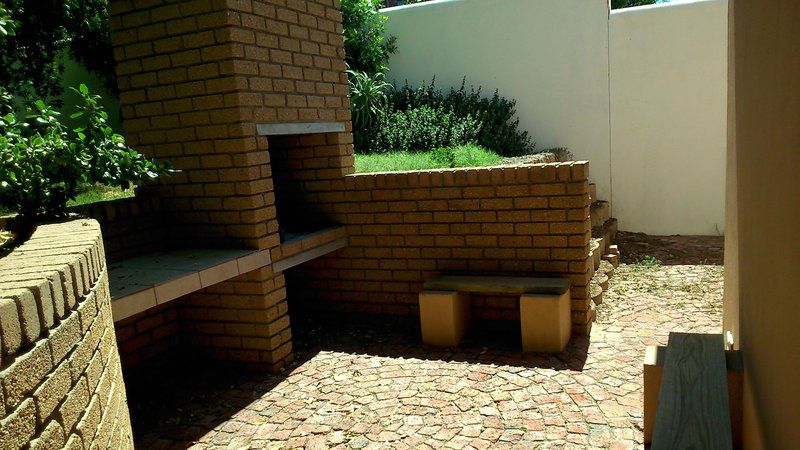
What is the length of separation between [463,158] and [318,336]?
3.33 m

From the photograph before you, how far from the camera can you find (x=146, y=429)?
423 cm

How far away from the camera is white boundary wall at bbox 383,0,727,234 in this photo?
8891 mm

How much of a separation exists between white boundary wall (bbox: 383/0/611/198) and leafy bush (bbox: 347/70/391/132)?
47.9 inches

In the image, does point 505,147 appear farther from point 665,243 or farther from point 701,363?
point 701,363

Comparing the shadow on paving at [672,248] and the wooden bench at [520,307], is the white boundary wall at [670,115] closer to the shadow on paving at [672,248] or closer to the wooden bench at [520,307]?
the shadow on paving at [672,248]

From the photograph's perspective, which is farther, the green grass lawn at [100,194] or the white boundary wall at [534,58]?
the white boundary wall at [534,58]

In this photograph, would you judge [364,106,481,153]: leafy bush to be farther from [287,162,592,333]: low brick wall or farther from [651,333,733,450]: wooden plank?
[651,333,733,450]: wooden plank

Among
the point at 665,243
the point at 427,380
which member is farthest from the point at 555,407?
the point at 665,243

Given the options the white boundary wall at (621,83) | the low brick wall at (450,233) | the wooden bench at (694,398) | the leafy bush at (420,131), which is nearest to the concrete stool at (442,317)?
the low brick wall at (450,233)

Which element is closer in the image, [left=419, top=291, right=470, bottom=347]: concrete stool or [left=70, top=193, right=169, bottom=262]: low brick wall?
[left=70, top=193, right=169, bottom=262]: low brick wall

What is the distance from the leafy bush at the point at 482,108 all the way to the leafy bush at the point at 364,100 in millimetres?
562

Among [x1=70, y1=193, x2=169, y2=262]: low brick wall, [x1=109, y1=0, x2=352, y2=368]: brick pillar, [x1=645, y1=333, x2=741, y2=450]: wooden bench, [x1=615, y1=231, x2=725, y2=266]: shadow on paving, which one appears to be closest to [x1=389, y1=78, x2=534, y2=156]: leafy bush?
[x1=615, y1=231, x2=725, y2=266]: shadow on paving

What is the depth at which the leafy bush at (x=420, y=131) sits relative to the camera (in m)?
9.30

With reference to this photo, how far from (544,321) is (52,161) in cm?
397
